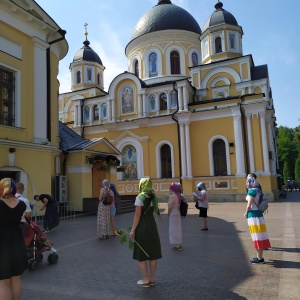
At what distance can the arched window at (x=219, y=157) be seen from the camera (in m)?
24.6

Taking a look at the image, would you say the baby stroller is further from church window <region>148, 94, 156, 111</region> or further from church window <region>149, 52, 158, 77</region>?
church window <region>149, 52, 158, 77</region>

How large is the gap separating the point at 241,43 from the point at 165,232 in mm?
23329

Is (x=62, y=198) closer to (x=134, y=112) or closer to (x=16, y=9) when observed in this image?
(x=16, y=9)

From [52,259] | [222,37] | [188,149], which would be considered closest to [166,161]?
[188,149]

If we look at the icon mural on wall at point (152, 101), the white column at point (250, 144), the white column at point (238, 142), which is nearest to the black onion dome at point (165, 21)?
the icon mural on wall at point (152, 101)

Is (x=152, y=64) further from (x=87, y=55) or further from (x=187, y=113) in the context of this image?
(x=187, y=113)

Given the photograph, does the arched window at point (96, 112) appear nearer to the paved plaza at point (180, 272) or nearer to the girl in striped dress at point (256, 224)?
the paved plaza at point (180, 272)

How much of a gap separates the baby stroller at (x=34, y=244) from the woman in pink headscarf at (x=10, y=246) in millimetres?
2425

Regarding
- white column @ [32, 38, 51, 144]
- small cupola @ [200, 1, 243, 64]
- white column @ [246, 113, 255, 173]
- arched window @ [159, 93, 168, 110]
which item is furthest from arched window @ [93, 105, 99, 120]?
white column @ [32, 38, 51, 144]

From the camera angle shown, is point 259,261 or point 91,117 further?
point 91,117

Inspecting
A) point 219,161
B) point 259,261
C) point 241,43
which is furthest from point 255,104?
point 259,261

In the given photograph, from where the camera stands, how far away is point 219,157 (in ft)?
81.6

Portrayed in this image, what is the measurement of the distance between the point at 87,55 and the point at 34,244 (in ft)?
107

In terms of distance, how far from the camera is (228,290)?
189 inches
